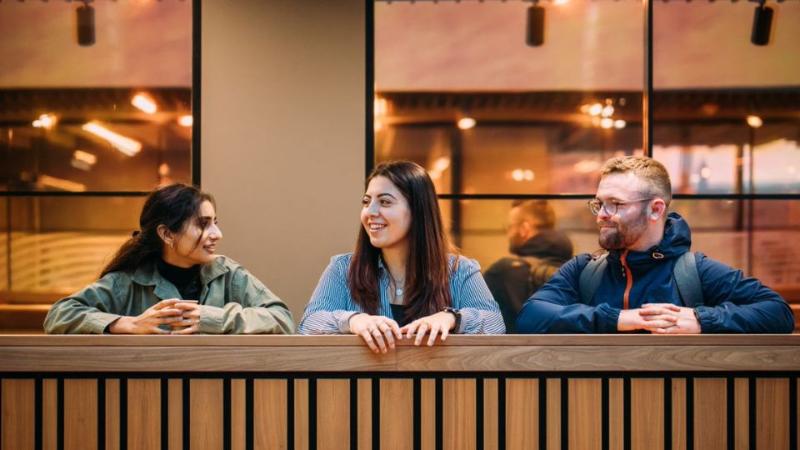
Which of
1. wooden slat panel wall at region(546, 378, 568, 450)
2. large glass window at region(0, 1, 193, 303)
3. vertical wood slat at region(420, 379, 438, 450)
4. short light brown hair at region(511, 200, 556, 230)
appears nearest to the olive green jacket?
vertical wood slat at region(420, 379, 438, 450)

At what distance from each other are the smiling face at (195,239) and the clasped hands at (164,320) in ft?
1.09

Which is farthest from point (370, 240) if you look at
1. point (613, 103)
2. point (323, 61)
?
point (613, 103)

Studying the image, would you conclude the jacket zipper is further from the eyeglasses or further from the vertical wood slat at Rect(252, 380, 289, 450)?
the vertical wood slat at Rect(252, 380, 289, 450)

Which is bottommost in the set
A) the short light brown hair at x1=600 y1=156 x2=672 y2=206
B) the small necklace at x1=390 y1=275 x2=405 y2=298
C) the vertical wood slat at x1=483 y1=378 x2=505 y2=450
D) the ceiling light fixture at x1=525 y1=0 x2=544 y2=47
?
the vertical wood slat at x1=483 y1=378 x2=505 y2=450

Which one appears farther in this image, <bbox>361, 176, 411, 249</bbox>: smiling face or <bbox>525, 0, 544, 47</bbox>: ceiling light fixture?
<bbox>525, 0, 544, 47</bbox>: ceiling light fixture

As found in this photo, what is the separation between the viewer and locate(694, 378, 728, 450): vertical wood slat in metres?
1.78

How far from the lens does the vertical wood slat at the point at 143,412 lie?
1762mm

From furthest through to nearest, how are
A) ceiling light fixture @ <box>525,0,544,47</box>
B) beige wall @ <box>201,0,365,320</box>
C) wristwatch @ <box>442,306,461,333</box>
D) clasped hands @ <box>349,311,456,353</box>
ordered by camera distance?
1. ceiling light fixture @ <box>525,0,544,47</box>
2. beige wall @ <box>201,0,365,320</box>
3. wristwatch @ <box>442,306,461,333</box>
4. clasped hands @ <box>349,311,456,353</box>

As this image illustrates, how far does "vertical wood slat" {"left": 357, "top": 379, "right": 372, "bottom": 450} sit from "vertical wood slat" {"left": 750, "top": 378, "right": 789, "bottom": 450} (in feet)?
3.29

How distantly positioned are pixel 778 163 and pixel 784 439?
3.64m

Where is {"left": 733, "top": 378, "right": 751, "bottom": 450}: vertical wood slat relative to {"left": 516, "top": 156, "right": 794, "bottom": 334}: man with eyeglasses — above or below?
below

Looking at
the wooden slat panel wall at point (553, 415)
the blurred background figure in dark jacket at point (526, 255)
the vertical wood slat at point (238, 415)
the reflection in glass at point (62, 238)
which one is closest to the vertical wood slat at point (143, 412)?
the vertical wood slat at point (238, 415)

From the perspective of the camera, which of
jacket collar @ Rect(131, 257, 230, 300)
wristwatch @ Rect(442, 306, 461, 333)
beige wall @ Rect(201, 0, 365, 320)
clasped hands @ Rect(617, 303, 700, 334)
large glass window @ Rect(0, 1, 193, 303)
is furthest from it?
large glass window @ Rect(0, 1, 193, 303)

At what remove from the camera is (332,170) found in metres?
3.40
